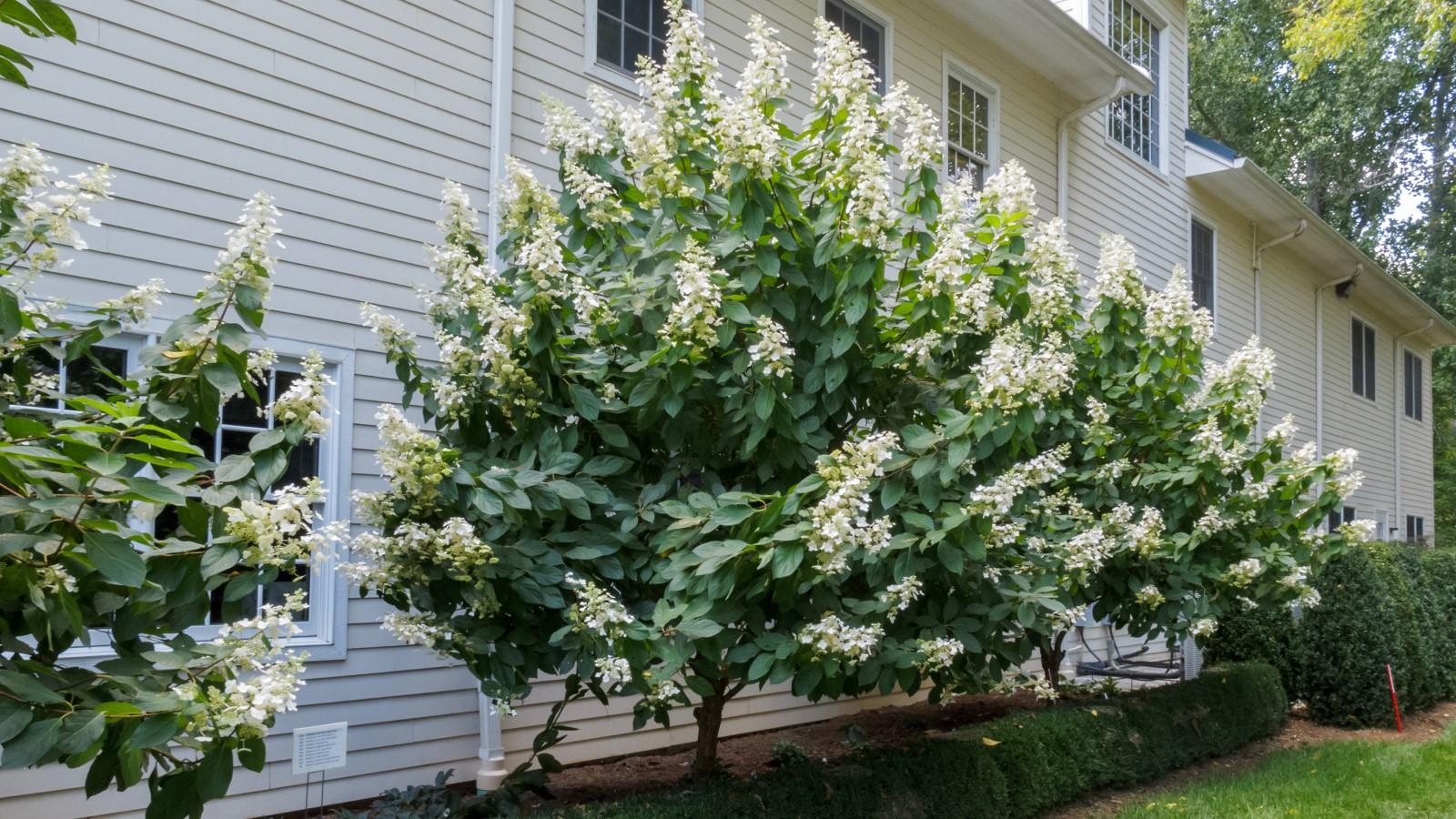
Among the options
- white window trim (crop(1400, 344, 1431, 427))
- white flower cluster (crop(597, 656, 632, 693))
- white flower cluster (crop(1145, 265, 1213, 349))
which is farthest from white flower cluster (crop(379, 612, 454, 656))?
white window trim (crop(1400, 344, 1431, 427))

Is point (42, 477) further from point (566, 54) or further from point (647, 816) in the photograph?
point (566, 54)

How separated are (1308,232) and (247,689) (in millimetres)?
18836

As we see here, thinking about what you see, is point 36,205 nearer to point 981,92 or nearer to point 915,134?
point 915,134

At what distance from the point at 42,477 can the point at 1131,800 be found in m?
6.96

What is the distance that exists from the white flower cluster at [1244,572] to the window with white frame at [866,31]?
15.8ft

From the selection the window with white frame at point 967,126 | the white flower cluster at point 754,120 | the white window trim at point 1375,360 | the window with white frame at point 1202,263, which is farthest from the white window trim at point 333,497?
the white window trim at point 1375,360

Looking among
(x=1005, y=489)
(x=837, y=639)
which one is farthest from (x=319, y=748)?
(x=1005, y=489)

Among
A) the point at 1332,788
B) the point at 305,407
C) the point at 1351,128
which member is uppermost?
the point at 1351,128

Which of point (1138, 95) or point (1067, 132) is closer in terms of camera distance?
point (1067, 132)

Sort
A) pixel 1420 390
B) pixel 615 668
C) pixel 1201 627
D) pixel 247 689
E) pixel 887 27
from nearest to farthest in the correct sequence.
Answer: pixel 247 689 → pixel 615 668 → pixel 1201 627 → pixel 887 27 → pixel 1420 390

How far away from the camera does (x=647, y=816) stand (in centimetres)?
498

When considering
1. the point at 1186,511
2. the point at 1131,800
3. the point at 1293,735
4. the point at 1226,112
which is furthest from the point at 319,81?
the point at 1226,112

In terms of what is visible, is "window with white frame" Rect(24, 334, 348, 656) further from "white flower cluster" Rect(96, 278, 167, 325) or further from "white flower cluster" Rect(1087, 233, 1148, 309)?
"white flower cluster" Rect(1087, 233, 1148, 309)

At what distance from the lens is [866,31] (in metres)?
9.86
